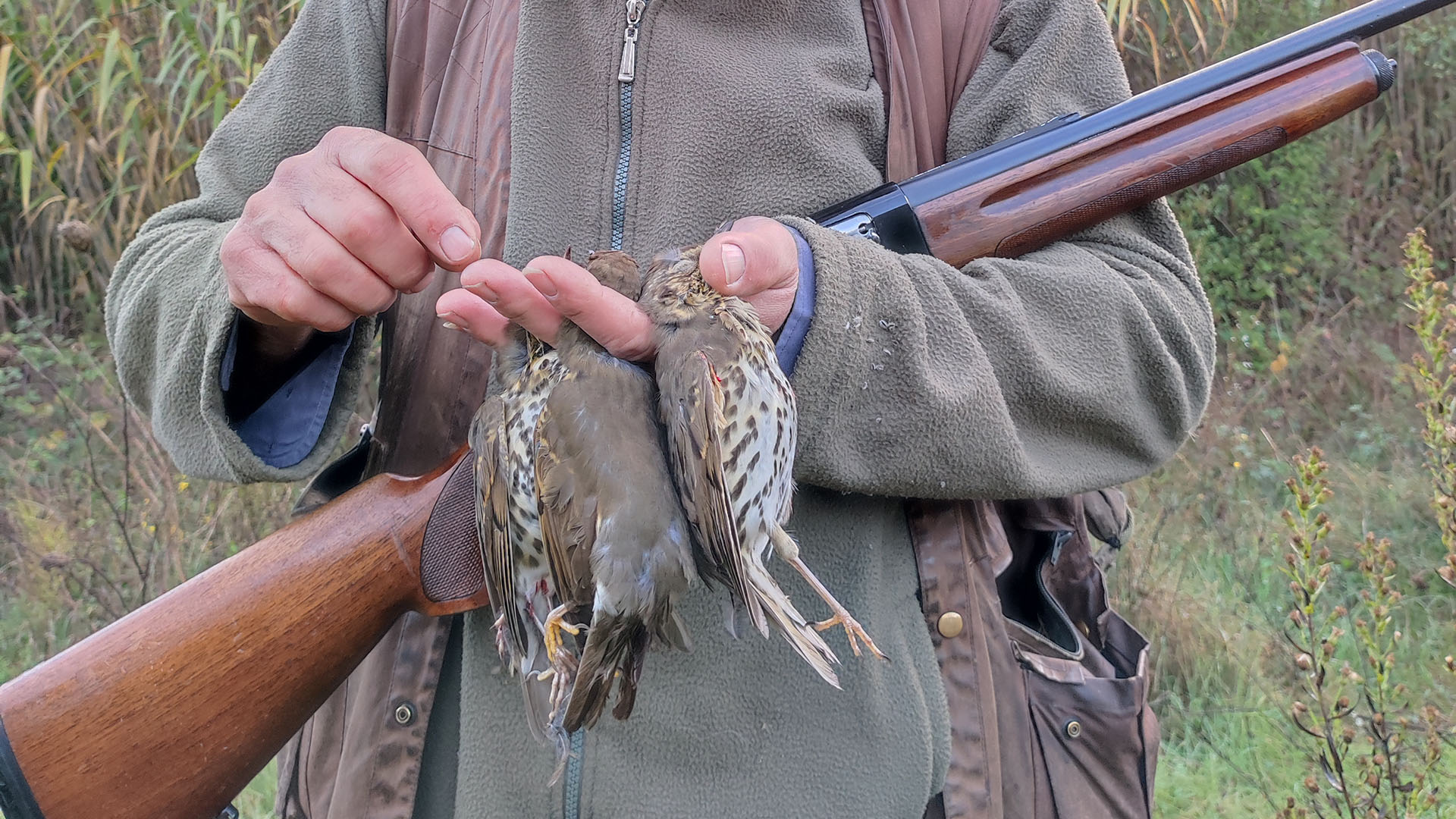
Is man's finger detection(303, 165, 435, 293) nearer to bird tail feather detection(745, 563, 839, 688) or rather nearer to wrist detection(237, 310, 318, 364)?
wrist detection(237, 310, 318, 364)

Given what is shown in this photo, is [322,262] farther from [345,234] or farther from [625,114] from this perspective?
[625,114]

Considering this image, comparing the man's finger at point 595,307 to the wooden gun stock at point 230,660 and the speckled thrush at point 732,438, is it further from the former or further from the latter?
the wooden gun stock at point 230,660

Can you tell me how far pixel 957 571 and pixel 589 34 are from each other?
946mm

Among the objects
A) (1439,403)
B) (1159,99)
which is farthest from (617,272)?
(1439,403)

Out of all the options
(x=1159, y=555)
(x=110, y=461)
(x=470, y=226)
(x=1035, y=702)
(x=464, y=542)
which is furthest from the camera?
(x=110, y=461)

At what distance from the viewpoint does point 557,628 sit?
1.27 metres

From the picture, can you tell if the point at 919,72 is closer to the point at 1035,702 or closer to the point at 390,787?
the point at 1035,702

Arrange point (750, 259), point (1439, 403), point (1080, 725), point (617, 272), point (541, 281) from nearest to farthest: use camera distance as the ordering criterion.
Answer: point (541, 281)
point (750, 259)
point (617, 272)
point (1080, 725)
point (1439, 403)

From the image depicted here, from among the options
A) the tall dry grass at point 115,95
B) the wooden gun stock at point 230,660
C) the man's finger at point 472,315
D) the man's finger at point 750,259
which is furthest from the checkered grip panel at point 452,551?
the tall dry grass at point 115,95

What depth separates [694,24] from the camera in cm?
166

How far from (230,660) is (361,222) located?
60 centimetres

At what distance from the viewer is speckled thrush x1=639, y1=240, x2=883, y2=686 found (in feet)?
3.94

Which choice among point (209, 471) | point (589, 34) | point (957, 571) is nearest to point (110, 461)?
point (209, 471)

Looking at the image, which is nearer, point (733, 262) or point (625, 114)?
point (733, 262)
